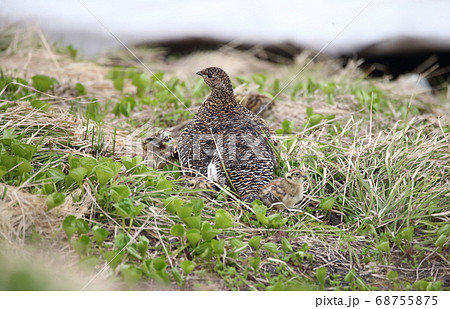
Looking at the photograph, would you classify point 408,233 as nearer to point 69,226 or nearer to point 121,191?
point 121,191

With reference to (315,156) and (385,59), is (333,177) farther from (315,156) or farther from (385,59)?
(385,59)

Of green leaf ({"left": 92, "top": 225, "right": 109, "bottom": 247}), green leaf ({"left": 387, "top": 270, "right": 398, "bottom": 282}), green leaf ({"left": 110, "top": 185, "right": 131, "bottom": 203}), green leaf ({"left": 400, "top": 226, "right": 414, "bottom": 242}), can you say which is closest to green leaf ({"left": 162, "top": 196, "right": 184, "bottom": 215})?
green leaf ({"left": 110, "top": 185, "right": 131, "bottom": 203})

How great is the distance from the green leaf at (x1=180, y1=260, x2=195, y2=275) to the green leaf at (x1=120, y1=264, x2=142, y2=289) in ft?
0.77

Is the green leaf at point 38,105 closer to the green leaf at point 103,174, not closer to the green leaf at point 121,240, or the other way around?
the green leaf at point 103,174

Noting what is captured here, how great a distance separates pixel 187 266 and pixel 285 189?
95cm

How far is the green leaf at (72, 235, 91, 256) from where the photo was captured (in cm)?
253

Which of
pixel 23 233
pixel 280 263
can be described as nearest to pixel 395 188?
pixel 280 263

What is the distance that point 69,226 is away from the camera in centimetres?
257

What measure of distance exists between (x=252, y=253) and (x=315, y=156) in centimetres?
116

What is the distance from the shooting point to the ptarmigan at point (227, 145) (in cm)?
329

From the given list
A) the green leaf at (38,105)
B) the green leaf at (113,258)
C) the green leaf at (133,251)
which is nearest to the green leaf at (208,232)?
the green leaf at (133,251)

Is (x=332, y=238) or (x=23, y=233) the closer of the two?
(x=23, y=233)

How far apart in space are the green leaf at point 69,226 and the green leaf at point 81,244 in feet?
0.20

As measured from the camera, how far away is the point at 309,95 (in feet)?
18.6
